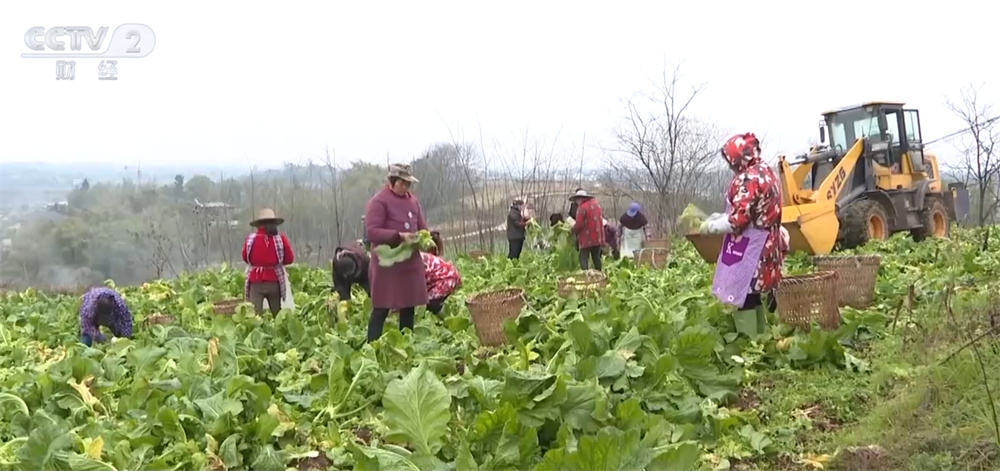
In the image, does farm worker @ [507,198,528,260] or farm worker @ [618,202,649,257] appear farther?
farm worker @ [507,198,528,260]

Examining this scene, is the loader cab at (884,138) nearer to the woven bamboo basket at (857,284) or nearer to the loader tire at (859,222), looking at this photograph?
the loader tire at (859,222)

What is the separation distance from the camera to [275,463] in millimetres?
3148

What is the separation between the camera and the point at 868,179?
37.8ft

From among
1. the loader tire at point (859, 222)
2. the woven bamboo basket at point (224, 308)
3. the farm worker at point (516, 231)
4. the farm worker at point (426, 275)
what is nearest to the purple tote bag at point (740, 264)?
the farm worker at point (426, 275)

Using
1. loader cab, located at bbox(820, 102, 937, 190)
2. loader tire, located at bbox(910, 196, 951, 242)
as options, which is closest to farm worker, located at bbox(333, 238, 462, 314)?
loader cab, located at bbox(820, 102, 937, 190)

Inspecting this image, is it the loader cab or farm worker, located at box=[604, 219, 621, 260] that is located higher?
the loader cab

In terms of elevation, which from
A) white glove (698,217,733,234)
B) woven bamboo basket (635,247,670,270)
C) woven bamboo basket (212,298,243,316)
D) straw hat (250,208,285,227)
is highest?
straw hat (250,208,285,227)

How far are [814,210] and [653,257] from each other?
2011mm

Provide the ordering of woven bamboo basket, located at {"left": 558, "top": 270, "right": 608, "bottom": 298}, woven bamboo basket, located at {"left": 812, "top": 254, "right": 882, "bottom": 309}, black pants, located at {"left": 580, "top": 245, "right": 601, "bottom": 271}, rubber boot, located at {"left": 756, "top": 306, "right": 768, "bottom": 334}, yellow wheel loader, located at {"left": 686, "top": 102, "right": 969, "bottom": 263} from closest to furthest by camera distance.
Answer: rubber boot, located at {"left": 756, "top": 306, "right": 768, "bottom": 334} < woven bamboo basket, located at {"left": 812, "top": 254, "right": 882, "bottom": 309} < woven bamboo basket, located at {"left": 558, "top": 270, "right": 608, "bottom": 298} < black pants, located at {"left": 580, "top": 245, "right": 601, "bottom": 271} < yellow wheel loader, located at {"left": 686, "top": 102, "right": 969, "bottom": 263}

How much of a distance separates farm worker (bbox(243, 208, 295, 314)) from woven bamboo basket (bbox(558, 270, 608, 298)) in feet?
8.27

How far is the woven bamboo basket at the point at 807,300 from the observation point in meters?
4.83

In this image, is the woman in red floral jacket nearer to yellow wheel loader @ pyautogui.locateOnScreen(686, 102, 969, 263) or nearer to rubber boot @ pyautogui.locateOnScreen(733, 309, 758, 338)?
rubber boot @ pyautogui.locateOnScreen(733, 309, 758, 338)

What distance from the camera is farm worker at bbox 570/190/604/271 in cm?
997

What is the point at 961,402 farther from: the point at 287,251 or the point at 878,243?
the point at 878,243
